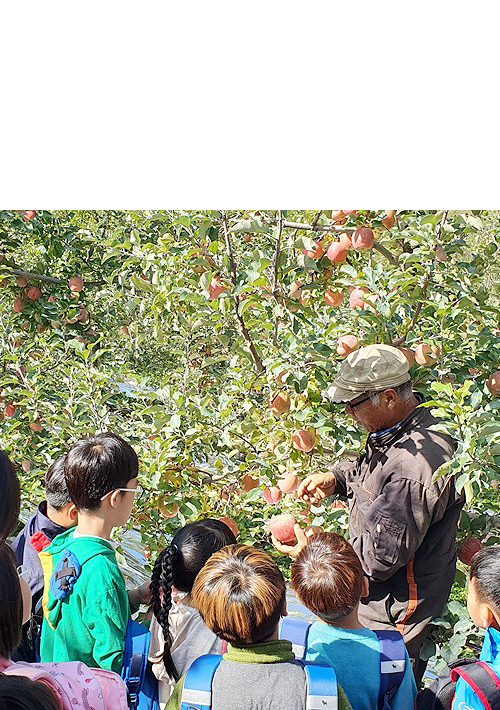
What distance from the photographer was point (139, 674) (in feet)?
5.77

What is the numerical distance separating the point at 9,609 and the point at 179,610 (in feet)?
2.09

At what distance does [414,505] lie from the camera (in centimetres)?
193

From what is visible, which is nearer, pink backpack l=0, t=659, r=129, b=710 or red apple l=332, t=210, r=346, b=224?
pink backpack l=0, t=659, r=129, b=710

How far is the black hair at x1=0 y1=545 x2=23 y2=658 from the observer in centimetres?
126

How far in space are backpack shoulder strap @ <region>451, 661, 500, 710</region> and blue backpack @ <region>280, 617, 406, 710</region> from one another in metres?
0.18

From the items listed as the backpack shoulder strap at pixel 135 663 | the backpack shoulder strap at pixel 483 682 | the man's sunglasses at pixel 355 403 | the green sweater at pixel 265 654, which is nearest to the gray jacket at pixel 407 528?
the man's sunglasses at pixel 355 403

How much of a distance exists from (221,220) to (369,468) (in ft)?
3.17

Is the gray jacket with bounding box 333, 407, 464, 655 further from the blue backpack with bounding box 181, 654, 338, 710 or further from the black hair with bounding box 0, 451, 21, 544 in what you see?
the black hair with bounding box 0, 451, 21, 544

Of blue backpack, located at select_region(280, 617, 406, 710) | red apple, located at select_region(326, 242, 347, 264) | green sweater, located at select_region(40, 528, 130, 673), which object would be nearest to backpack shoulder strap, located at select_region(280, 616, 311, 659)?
blue backpack, located at select_region(280, 617, 406, 710)

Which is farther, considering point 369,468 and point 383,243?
point 383,243
